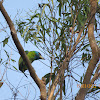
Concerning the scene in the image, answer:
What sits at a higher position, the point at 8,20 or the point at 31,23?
the point at 31,23

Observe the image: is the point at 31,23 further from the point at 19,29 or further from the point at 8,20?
the point at 8,20

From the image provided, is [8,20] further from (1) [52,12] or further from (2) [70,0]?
(2) [70,0]

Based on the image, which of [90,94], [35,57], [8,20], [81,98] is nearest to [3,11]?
[8,20]

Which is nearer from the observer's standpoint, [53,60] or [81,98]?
[81,98]

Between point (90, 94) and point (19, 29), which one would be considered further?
point (19, 29)

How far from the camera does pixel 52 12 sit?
1.37 meters

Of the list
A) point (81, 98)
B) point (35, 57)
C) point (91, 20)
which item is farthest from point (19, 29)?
point (81, 98)

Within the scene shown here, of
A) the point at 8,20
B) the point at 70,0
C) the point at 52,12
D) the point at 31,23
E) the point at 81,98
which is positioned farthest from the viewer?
the point at 31,23

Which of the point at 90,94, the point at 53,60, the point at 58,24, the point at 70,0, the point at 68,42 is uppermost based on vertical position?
the point at 70,0

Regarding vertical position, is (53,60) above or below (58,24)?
below

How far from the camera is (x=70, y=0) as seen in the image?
148cm

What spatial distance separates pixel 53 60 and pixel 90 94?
44 centimetres

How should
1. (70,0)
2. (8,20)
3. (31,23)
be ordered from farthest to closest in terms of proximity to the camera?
(31,23)
(70,0)
(8,20)

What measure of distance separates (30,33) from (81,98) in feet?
2.19
